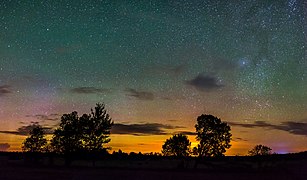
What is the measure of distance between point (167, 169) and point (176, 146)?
53.2 m

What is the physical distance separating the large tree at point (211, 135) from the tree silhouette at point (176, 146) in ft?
77.2

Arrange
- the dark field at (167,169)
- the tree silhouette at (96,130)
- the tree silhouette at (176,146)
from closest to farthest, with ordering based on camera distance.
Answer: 1. the dark field at (167,169)
2. the tree silhouette at (96,130)
3. the tree silhouette at (176,146)

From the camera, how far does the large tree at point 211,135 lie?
259 ft

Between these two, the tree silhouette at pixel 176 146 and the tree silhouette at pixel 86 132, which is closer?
the tree silhouette at pixel 86 132

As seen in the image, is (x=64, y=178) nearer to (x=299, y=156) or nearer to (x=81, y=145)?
(x=299, y=156)

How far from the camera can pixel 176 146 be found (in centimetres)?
10519

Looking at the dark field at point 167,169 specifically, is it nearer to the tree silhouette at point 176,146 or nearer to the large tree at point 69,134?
the large tree at point 69,134

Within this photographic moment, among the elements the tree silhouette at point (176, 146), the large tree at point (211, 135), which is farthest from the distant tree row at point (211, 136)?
the tree silhouette at point (176, 146)

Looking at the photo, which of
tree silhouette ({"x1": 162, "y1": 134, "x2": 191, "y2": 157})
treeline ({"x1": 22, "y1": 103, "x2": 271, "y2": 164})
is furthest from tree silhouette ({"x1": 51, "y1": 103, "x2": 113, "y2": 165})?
tree silhouette ({"x1": 162, "y1": 134, "x2": 191, "y2": 157})

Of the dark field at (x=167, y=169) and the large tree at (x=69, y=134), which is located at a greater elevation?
the large tree at (x=69, y=134)

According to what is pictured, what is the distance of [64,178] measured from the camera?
31.7 meters

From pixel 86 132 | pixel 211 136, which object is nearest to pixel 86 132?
pixel 86 132

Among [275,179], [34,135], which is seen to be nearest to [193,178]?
[275,179]

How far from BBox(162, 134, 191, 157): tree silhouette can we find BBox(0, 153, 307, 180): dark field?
3910 cm
